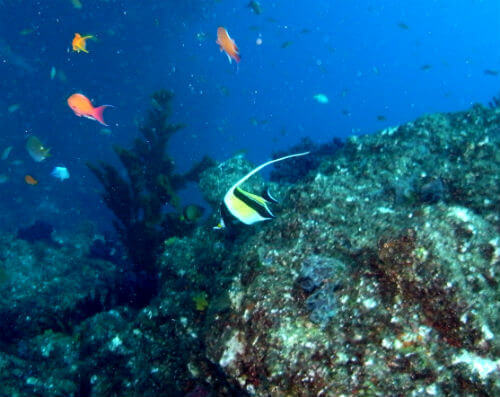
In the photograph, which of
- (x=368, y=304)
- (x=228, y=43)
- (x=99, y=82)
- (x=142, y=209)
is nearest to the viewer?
(x=368, y=304)

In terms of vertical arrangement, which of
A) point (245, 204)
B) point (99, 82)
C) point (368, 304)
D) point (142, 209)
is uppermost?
point (245, 204)

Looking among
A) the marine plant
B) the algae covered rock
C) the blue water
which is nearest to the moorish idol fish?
the algae covered rock

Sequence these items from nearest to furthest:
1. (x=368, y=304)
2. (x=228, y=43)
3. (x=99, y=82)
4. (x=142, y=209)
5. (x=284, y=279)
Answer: (x=368, y=304), (x=284, y=279), (x=228, y=43), (x=142, y=209), (x=99, y=82)

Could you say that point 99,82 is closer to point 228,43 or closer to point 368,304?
point 228,43

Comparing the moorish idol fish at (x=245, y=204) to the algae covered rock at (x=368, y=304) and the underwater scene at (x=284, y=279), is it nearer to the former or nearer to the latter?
the underwater scene at (x=284, y=279)

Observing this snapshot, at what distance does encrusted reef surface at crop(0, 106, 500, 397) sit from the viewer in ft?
6.76

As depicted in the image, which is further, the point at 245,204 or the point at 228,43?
the point at 228,43

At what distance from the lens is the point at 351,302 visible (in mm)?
2316

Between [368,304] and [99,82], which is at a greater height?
[368,304]

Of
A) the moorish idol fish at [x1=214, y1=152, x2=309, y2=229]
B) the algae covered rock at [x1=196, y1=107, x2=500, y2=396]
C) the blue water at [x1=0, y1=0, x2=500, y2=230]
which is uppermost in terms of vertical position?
the moorish idol fish at [x1=214, y1=152, x2=309, y2=229]

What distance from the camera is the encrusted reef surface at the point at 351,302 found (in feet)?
6.76

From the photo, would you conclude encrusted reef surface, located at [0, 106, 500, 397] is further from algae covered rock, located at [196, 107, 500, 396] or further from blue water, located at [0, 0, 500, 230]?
blue water, located at [0, 0, 500, 230]

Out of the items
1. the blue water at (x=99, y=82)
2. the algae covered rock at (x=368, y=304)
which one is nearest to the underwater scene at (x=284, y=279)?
the algae covered rock at (x=368, y=304)

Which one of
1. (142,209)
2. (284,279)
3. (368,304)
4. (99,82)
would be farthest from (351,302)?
(99,82)
